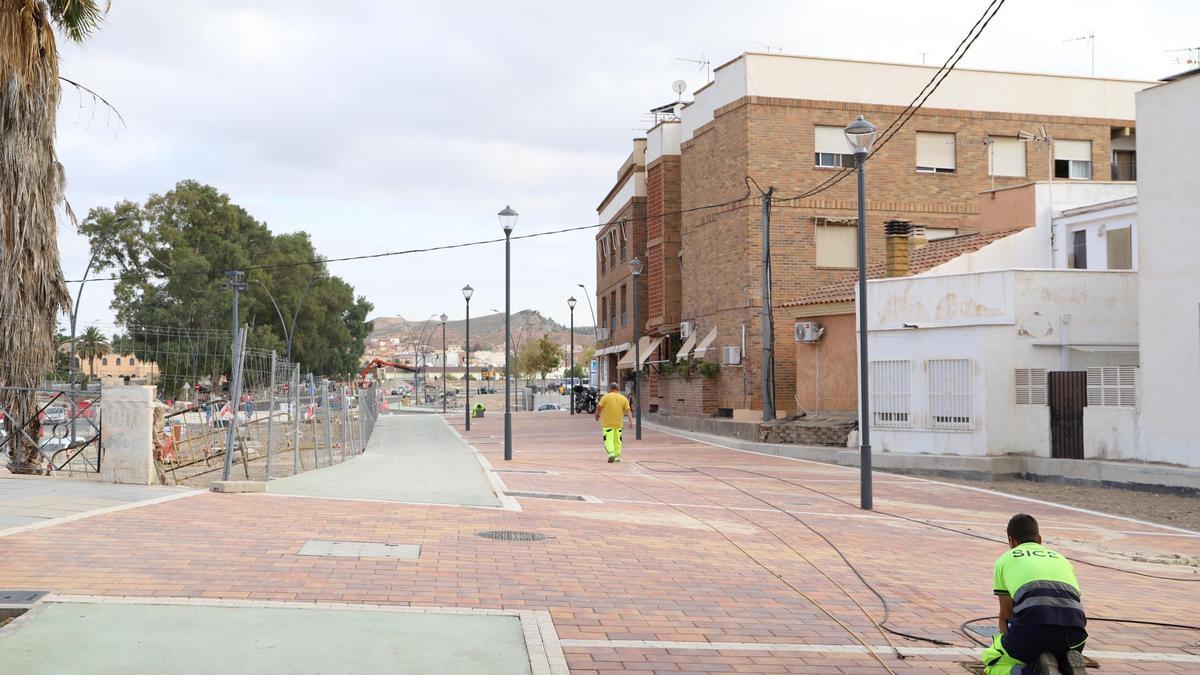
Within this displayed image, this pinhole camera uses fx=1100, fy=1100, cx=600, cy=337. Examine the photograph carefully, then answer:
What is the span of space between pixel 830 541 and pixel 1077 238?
18958mm

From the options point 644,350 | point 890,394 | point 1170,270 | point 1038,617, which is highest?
point 1170,270

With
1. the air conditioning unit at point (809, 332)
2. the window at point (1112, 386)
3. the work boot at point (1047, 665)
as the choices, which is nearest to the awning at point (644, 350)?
the air conditioning unit at point (809, 332)

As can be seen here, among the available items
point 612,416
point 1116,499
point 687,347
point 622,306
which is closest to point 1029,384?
point 1116,499

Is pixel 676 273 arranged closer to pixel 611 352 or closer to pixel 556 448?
pixel 611 352

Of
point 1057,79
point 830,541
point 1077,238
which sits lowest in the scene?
point 830,541

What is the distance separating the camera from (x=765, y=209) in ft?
97.2

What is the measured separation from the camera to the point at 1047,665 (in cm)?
540

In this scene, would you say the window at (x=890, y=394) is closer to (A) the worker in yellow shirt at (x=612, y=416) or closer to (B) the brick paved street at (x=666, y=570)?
(A) the worker in yellow shirt at (x=612, y=416)

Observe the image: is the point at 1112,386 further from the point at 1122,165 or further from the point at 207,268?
the point at 207,268

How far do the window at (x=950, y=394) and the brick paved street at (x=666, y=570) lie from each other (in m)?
6.06

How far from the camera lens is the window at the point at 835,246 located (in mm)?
34438

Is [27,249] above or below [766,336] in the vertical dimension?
above

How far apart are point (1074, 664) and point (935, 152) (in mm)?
32008

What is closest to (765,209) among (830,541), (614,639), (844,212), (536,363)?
(844,212)
